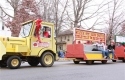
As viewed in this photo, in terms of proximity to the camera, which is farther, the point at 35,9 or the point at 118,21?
the point at 118,21

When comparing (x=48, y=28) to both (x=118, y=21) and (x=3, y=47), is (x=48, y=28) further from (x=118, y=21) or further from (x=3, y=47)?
(x=118, y=21)

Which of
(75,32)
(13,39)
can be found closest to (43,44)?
(13,39)

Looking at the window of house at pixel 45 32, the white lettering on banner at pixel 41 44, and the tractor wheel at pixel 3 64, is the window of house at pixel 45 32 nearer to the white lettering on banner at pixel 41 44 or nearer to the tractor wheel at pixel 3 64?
the white lettering on banner at pixel 41 44

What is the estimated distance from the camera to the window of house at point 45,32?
11828 mm

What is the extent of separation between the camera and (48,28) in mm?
12180

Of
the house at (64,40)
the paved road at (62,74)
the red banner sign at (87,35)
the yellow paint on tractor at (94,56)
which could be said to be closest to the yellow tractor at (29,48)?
the paved road at (62,74)

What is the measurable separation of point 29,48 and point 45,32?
1.43m

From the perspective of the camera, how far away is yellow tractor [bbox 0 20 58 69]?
10.5 metres

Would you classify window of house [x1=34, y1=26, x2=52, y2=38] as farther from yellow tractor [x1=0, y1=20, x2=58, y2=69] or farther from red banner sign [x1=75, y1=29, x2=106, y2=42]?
red banner sign [x1=75, y1=29, x2=106, y2=42]

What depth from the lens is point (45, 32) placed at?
1195 cm

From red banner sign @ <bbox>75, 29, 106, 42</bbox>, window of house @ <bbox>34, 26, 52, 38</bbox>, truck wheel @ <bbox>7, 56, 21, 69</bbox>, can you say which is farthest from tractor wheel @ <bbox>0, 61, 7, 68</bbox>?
red banner sign @ <bbox>75, 29, 106, 42</bbox>

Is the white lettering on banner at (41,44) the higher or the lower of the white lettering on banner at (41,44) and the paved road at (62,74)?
the higher

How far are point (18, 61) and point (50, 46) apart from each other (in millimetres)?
2396

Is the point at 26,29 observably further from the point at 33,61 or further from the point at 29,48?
the point at 33,61
